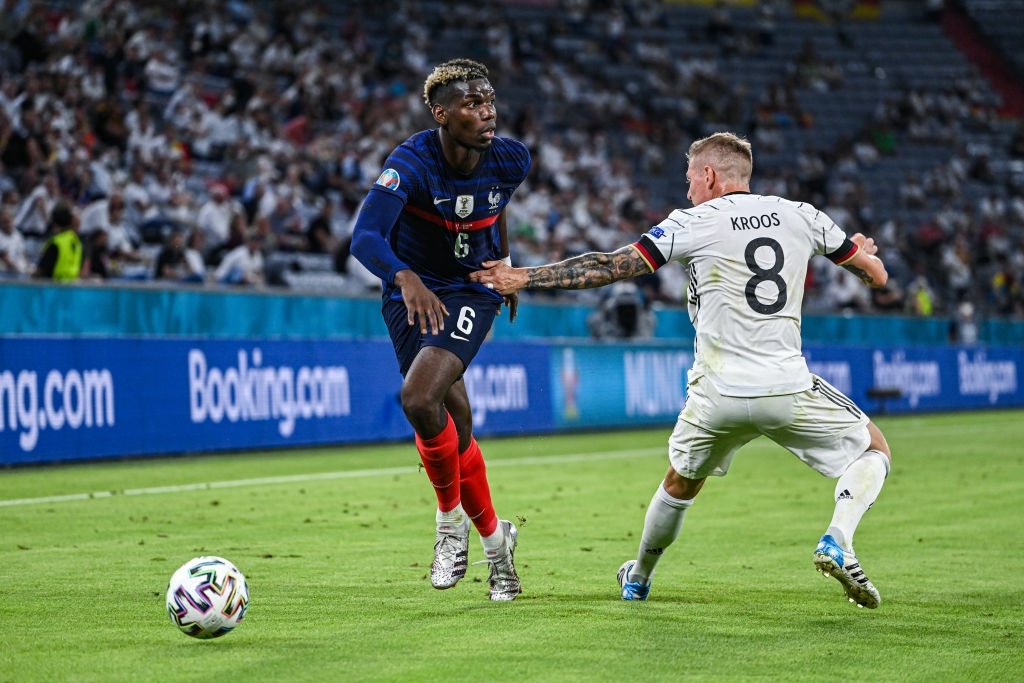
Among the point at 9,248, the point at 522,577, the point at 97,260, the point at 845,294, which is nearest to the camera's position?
the point at 522,577

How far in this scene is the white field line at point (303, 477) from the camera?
1148cm

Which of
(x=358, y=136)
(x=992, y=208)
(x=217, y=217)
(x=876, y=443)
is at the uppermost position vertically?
(x=358, y=136)

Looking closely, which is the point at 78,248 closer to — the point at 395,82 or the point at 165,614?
the point at 165,614

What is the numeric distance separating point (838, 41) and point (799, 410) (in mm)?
40126

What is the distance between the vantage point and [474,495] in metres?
7.08

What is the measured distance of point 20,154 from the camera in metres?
18.6

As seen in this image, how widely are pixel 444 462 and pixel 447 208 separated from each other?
1263mm

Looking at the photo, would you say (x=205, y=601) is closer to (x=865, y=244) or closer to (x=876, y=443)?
(x=876, y=443)

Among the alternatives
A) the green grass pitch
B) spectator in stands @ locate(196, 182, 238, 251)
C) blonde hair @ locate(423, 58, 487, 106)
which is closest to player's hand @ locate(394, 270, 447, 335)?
blonde hair @ locate(423, 58, 487, 106)

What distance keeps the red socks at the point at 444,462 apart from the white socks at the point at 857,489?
6.08 feet

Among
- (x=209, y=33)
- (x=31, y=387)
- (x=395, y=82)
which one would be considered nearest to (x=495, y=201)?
(x=31, y=387)

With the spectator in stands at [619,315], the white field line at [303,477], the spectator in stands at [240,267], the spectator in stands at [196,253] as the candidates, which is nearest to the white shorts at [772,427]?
the white field line at [303,477]

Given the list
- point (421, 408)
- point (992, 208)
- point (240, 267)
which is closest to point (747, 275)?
point (421, 408)

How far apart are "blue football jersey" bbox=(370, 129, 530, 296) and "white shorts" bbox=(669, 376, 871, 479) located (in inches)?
54.7
